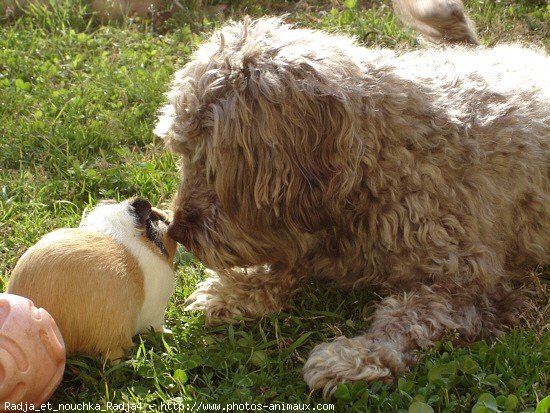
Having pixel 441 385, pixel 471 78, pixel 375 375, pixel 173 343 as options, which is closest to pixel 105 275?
pixel 173 343

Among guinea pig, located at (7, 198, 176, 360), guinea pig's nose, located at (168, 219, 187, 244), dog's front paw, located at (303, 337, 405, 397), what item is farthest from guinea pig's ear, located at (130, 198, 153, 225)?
dog's front paw, located at (303, 337, 405, 397)

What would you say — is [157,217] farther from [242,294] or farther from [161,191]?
[161,191]

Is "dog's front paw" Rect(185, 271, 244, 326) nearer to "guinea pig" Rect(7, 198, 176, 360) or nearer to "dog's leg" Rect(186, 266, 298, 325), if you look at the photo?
"dog's leg" Rect(186, 266, 298, 325)

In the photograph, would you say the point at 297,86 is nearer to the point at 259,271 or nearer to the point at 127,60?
the point at 259,271

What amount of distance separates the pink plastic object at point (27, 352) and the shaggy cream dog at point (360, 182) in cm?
67

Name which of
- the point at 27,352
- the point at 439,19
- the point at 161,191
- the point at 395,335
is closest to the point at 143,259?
the point at 27,352

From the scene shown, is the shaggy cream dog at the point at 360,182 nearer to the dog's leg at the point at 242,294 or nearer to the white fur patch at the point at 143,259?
the dog's leg at the point at 242,294

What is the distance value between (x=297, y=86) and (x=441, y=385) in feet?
3.89

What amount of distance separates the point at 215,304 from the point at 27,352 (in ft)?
3.34

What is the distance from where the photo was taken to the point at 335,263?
356 centimetres

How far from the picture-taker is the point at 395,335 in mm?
3240

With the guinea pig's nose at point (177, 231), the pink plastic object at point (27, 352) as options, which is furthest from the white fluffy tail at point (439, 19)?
the pink plastic object at point (27, 352)

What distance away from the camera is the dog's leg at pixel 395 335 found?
10.1 ft

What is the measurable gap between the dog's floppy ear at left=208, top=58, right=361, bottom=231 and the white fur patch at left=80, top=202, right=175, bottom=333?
0.41 m
